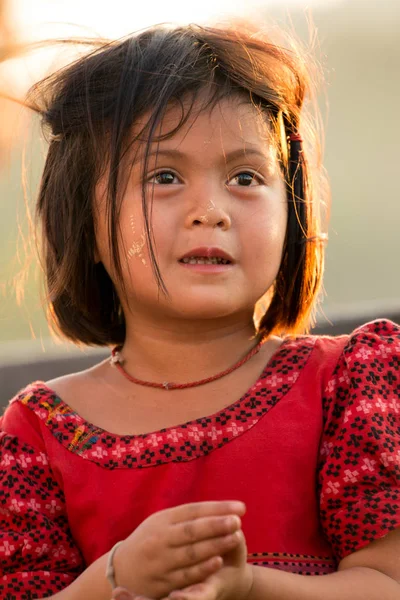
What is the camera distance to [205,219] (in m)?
2.17

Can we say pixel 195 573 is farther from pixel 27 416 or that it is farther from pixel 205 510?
pixel 27 416

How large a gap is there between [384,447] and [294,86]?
897mm

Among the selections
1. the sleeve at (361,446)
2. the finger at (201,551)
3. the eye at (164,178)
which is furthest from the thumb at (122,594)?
the eye at (164,178)

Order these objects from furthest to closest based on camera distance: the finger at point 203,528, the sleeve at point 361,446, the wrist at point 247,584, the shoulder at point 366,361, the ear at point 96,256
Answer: the ear at point 96,256
the shoulder at point 366,361
the sleeve at point 361,446
the wrist at point 247,584
the finger at point 203,528

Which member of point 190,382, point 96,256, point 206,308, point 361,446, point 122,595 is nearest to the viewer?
point 122,595

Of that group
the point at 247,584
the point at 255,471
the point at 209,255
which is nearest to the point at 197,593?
the point at 247,584

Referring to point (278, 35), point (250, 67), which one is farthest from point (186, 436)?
point (278, 35)

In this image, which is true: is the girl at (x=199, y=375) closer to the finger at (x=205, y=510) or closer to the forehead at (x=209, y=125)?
the forehead at (x=209, y=125)

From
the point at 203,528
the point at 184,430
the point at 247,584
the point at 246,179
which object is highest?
the point at 246,179

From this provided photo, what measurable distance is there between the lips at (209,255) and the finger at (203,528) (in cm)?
61

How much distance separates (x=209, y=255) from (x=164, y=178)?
0.65 feet

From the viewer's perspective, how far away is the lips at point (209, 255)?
2.17 m

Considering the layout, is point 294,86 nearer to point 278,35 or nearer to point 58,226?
point 278,35

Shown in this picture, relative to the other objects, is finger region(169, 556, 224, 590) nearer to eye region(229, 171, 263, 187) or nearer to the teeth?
the teeth
